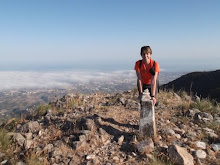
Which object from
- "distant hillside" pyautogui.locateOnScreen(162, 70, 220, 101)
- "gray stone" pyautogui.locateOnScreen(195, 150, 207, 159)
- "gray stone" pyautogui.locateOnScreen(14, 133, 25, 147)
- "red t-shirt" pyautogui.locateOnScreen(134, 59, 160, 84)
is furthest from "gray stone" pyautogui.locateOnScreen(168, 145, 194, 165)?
"distant hillside" pyautogui.locateOnScreen(162, 70, 220, 101)

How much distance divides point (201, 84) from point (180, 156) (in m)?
15.0

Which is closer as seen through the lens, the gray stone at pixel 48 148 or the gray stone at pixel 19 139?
the gray stone at pixel 48 148

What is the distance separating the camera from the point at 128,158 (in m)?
4.45

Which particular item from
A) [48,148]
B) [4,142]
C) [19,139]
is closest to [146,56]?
[48,148]

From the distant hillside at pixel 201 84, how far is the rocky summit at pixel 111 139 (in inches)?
333

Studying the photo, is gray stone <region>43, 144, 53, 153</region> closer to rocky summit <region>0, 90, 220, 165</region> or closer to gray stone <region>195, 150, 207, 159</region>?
rocky summit <region>0, 90, 220, 165</region>

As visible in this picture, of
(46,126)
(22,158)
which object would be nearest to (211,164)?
(22,158)

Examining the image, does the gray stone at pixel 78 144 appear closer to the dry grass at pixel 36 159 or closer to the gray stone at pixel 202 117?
the dry grass at pixel 36 159

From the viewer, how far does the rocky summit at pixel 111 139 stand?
4383 millimetres

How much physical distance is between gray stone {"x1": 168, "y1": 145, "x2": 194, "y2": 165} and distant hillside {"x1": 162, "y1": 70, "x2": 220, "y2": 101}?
10.6 metres

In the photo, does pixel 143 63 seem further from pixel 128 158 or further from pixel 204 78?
pixel 204 78

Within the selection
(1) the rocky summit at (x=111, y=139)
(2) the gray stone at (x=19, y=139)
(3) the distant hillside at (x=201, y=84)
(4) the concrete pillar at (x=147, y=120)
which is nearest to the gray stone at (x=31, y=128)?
(1) the rocky summit at (x=111, y=139)

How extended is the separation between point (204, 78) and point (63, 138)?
55.5 ft

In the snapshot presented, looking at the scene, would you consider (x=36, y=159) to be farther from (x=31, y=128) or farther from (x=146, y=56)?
(x=146, y=56)
